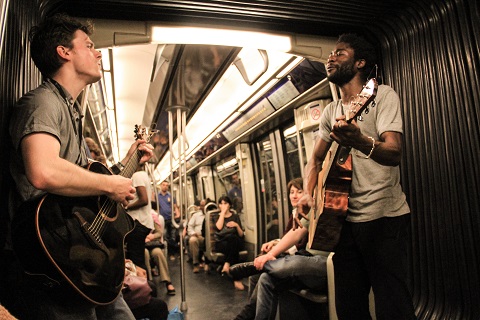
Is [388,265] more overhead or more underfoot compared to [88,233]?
more underfoot

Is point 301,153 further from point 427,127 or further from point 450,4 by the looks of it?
point 450,4

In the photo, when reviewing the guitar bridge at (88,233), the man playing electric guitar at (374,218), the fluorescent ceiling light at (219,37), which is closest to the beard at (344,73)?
the man playing electric guitar at (374,218)

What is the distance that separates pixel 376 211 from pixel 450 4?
1548 mm

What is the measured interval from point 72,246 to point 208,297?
3954mm

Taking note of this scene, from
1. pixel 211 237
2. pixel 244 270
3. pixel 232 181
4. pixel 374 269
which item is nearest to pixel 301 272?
pixel 244 270

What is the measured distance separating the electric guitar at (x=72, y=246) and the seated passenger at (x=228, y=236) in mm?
4979

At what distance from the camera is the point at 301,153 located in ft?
16.3

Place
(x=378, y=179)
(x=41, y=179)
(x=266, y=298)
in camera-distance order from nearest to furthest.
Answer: (x=41, y=179) < (x=378, y=179) < (x=266, y=298)

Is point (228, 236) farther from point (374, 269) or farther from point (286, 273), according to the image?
point (374, 269)

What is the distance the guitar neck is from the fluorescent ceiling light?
101 cm

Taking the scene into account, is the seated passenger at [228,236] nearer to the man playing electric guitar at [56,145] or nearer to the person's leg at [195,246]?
the person's leg at [195,246]

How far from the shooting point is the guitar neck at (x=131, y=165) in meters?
2.05

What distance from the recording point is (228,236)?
647 centimetres

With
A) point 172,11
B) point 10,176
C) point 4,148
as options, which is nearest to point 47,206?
point 10,176
